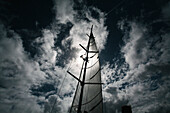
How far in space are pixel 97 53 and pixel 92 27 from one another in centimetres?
749

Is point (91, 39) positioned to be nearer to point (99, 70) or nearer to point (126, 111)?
point (99, 70)

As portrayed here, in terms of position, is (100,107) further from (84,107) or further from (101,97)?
(84,107)

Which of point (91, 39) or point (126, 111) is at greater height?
point (91, 39)

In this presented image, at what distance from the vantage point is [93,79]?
8820mm

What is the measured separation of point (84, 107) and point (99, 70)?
3.87m

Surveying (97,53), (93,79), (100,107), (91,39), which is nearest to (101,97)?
(100,107)

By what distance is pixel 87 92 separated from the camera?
26.1ft

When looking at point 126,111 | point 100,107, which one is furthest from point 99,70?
point 126,111

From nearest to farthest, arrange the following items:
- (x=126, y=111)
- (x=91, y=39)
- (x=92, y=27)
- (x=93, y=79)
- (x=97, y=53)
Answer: (x=126, y=111)
(x=93, y=79)
(x=97, y=53)
(x=91, y=39)
(x=92, y=27)

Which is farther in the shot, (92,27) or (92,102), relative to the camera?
(92,27)

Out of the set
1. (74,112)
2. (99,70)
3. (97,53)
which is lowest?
(74,112)

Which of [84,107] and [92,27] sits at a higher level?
[92,27]

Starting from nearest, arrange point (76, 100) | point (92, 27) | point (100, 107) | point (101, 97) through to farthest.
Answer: point (100, 107), point (101, 97), point (76, 100), point (92, 27)

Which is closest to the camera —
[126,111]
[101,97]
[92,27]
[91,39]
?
[126,111]
